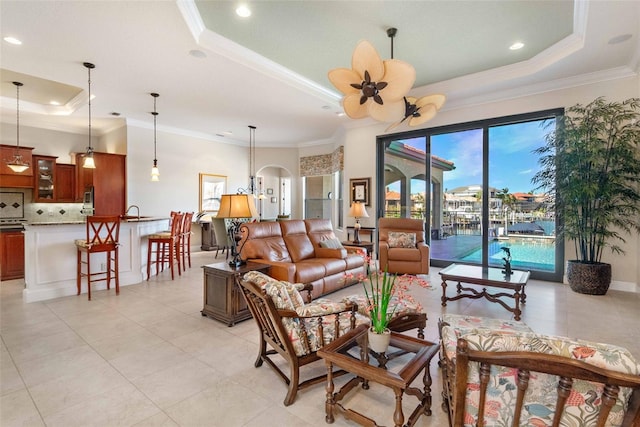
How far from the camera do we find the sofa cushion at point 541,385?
995 mm

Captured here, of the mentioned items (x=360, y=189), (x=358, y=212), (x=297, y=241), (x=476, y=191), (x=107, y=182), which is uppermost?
(x=107, y=182)

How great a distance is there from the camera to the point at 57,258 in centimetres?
420

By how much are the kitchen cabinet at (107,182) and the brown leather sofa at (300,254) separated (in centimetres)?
437

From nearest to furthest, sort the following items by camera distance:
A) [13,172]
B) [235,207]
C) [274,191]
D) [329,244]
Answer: [235,207]
[329,244]
[13,172]
[274,191]

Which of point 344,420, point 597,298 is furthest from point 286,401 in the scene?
point 597,298

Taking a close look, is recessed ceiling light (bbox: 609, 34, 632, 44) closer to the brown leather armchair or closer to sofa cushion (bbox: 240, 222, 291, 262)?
the brown leather armchair

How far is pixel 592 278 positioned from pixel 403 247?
8.57 feet

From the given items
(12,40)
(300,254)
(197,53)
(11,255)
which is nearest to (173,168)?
(11,255)

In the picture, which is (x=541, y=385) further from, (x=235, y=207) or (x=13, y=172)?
(x=13, y=172)

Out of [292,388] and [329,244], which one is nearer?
[292,388]

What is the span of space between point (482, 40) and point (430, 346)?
154 inches

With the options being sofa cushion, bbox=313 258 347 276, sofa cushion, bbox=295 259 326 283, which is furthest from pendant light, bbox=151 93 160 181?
sofa cushion, bbox=295 259 326 283

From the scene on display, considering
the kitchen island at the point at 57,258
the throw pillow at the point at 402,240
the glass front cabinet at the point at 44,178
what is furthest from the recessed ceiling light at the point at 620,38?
the glass front cabinet at the point at 44,178

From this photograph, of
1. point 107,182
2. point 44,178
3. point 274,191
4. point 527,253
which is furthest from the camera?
point 274,191
